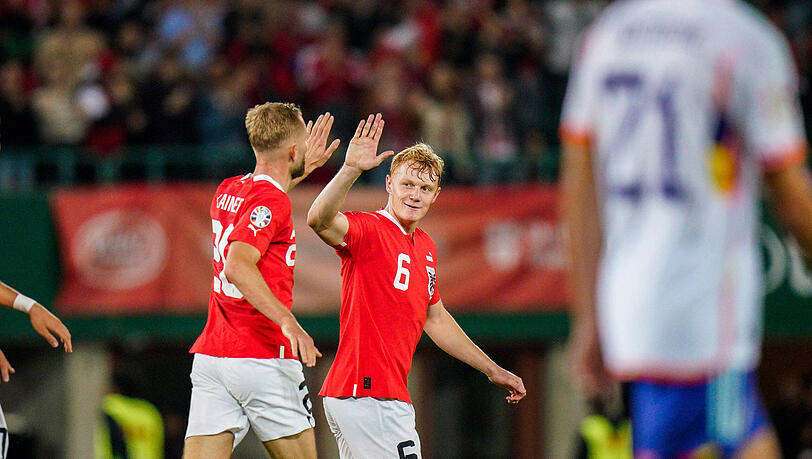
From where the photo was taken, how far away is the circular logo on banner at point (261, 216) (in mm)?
5961

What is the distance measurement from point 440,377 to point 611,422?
16.6 feet

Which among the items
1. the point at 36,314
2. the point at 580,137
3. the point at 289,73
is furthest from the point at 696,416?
the point at 289,73

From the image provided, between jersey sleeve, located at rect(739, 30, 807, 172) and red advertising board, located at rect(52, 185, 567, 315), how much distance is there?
401 inches

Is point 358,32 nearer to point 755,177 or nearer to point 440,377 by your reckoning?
point 440,377

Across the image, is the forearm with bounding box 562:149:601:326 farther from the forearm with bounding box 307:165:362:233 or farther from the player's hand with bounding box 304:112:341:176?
the player's hand with bounding box 304:112:341:176

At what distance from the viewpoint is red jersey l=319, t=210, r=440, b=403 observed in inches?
235

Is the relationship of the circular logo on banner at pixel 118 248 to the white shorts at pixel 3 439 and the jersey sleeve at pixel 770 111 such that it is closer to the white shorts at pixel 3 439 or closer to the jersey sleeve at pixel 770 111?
the white shorts at pixel 3 439

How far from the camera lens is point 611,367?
138 inches

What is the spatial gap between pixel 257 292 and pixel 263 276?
1.83 ft

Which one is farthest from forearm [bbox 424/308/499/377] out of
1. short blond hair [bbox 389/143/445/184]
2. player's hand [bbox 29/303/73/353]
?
player's hand [bbox 29/303/73/353]

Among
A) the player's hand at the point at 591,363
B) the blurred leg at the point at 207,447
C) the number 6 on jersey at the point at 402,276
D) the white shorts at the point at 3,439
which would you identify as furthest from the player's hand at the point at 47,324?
the player's hand at the point at 591,363

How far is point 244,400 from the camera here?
6.14 m

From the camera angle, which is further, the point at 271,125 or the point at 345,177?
the point at 271,125

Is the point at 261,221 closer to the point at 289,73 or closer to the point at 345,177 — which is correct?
the point at 345,177
